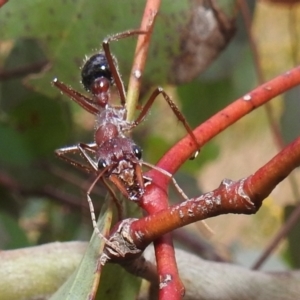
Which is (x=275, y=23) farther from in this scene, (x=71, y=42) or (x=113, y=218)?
(x=113, y=218)

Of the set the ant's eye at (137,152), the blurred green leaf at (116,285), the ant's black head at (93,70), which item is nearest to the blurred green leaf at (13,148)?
the ant's black head at (93,70)

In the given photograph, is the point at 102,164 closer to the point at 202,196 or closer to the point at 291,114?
the point at 202,196

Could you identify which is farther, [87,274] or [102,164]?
[102,164]

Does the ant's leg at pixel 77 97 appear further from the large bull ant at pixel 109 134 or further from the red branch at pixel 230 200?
the red branch at pixel 230 200

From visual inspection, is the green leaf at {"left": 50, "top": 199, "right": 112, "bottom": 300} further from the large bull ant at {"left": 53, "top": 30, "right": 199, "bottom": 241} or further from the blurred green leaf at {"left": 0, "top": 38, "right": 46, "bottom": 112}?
the blurred green leaf at {"left": 0, "top": 38, "right": 46, "bottom": 112}

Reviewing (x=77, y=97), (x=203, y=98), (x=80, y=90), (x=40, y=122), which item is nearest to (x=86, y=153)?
(x=77, y=97)
